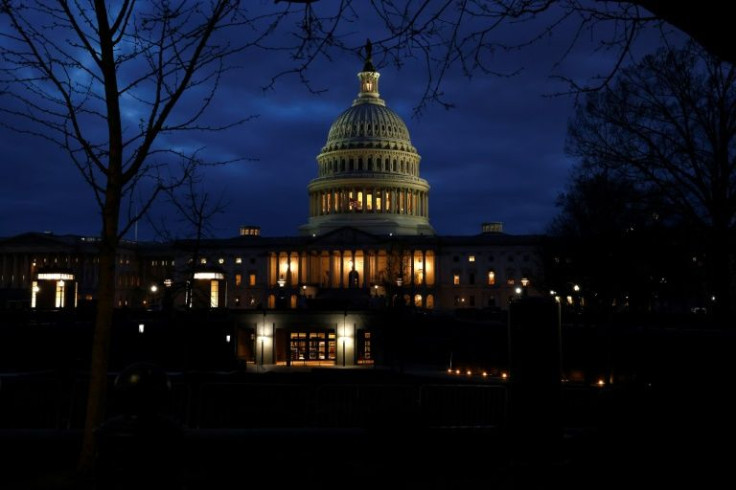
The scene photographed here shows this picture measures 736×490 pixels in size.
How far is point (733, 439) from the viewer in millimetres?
6957

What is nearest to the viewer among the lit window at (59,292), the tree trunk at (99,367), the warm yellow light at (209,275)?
the tree trunk at (99,367)

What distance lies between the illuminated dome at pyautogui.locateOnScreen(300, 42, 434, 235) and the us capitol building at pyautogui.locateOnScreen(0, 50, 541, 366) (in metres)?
0.24

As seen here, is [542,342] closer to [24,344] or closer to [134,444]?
[134,444]

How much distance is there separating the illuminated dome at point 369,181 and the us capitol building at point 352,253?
243mm

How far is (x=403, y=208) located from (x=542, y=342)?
151565 mm

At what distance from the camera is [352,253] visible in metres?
136

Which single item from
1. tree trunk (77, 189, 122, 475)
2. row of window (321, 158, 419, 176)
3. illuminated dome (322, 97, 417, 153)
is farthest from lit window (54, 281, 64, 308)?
illuminated dome (322, 97, 417, 153)

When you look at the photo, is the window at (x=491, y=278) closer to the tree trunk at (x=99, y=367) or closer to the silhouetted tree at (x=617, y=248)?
the silhouetted tree at (x=617, y=248)

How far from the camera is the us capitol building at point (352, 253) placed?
130 metres

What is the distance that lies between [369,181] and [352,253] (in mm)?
25839

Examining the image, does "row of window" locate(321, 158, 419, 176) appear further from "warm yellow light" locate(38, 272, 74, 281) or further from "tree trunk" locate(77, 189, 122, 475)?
"tree trunk" locate(77, 189, 122, 475)

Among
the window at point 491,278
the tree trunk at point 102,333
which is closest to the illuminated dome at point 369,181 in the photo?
the window at point 491,278

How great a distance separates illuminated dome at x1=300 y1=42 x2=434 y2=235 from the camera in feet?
513

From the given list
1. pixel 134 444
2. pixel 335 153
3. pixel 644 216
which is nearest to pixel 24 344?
pixel 644 216
